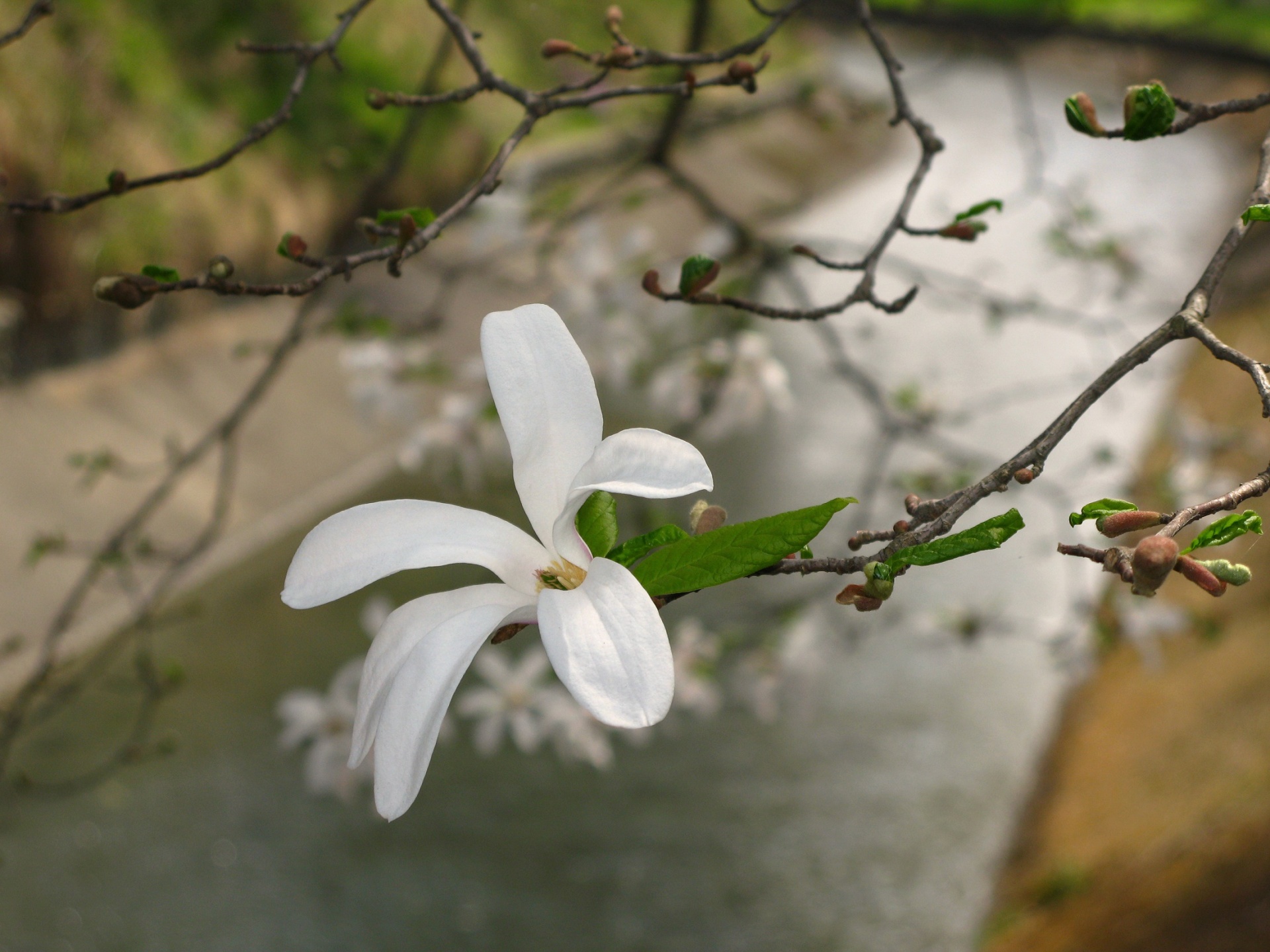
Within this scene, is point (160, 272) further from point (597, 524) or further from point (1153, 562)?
point (1153, 562)

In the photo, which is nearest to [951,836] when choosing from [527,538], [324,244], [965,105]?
[527,538]

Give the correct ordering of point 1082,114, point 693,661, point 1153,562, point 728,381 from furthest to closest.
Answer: point 693,661 < point 728,381 < point 1082,114 < point 1153,562

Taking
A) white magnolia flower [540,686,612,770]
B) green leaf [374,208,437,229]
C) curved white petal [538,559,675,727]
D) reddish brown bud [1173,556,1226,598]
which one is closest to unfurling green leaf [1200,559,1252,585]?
reddish brown bud [1173,556,1226,598]

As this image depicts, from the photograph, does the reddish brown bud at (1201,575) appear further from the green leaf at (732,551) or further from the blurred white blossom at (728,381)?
the blurred white blossom at (728,381)

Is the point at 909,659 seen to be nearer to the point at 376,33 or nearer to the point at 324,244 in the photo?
the point at 324,244

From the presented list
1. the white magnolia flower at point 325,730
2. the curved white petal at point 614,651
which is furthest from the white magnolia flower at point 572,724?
the curved white petal at point 614,651

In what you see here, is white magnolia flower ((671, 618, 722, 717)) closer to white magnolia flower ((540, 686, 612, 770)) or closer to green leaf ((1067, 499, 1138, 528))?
white magnolia flower ((540, 686, 612, 770))

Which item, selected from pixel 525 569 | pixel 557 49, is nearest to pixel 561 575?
pixel 525 569
